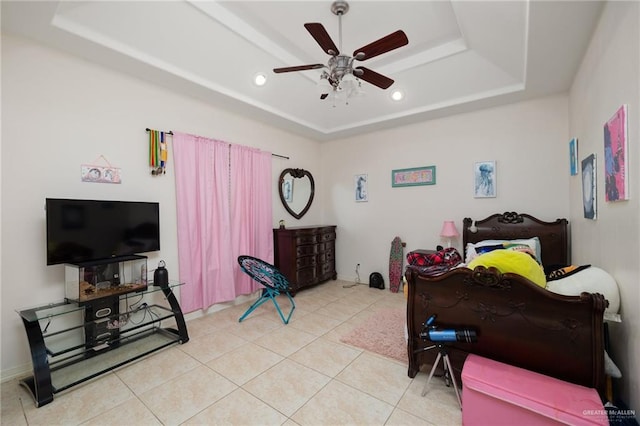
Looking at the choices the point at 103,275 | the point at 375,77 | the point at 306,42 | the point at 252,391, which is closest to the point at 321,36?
the point at 375,77

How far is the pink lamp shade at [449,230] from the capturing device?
3818 millimetres

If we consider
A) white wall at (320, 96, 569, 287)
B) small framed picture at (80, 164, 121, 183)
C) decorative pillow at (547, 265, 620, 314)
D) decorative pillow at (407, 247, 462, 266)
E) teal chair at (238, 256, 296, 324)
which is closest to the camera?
decorative pillow at (547, 265, 620, 314)

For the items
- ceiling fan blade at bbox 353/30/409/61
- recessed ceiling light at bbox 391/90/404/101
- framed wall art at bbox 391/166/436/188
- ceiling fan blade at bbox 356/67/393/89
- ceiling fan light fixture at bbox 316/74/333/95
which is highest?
recessed ceiling light at bbox 391/90/404/101

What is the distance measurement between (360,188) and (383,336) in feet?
9.14

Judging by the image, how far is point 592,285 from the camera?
5.60ft

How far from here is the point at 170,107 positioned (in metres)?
3.20

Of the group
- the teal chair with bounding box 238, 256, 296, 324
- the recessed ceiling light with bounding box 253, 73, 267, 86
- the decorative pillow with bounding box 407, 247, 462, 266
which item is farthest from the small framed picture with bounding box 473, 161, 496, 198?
the recessed ceiling light with bounding box 253, 73, 267, 86

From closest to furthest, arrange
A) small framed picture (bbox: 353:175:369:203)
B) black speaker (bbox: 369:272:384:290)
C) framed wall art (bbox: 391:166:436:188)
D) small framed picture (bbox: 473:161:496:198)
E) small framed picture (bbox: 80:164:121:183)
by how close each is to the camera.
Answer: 1. small framed picture (bbox: 80:164:121:183)
2. small framed picture (bbox: 473:161:496:198)
3. framed wall art (bbox: 391:166:436:188)
4. black speaker (bbox: 369:272:384:290)
5. small framed picture (bbox: 353:175:369:203)

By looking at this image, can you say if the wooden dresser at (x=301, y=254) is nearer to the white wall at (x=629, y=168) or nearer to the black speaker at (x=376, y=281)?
the black speaker at (x=376, y=281)

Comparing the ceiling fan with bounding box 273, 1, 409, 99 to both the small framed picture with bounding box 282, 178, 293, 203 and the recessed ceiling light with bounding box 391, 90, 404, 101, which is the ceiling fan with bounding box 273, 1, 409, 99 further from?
the small framed picture with bounding box 282, 178, 293, 203

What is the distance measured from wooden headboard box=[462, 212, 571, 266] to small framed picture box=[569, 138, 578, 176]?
0.62 meters

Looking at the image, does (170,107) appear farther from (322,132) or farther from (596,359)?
(596,359)

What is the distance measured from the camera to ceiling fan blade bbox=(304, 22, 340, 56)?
1749 millimetres

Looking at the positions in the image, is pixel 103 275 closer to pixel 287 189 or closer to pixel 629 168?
pixel 287 189
